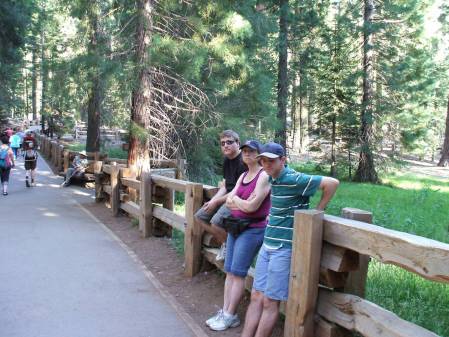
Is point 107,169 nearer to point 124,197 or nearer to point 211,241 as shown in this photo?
point 124,197

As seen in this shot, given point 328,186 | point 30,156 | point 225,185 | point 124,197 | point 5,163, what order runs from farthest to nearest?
1. point 30,156
2. point 5,163
3. point 124,197
4. point 225,185
5. point 328,186

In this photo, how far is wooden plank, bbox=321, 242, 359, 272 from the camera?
3.63 metres

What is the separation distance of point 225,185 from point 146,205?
3401 mm

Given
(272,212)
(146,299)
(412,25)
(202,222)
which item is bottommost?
(146,299)

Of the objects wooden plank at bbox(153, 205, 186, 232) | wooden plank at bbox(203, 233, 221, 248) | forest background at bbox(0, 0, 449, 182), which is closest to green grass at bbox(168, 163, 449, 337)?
wooden plank at bbox(153, 205, 186, 232)

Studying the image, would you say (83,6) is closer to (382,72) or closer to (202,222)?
(202,222)

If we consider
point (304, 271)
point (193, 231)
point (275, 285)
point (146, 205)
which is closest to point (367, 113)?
point (146, 205)

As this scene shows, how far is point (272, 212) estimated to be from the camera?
407 cm

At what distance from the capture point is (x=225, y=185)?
5508 millimetres

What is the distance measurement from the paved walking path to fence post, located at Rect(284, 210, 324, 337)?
132cm

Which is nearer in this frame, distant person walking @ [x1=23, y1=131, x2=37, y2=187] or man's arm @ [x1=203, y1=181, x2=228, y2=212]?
man's arm @ [x1=203, y1=181, x2=228, y2=212]

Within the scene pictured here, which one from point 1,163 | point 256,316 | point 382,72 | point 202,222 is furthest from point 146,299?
point 382,72

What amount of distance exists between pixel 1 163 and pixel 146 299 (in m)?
10.4

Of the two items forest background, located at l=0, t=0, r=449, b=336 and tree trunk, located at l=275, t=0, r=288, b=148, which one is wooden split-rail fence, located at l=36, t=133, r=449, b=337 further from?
tree trunk, located at l=275, t=0, r=288, b=148
